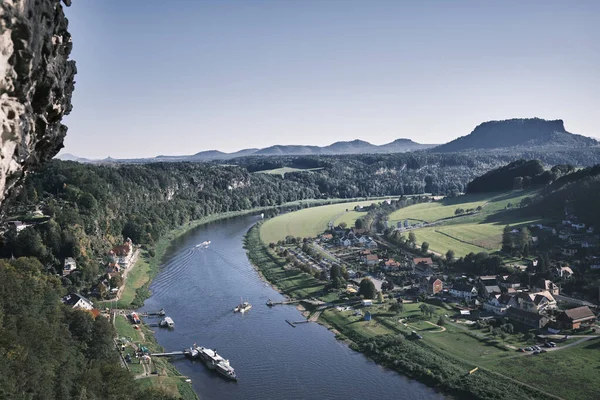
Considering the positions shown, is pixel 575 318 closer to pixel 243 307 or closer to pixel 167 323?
pixel 243 307

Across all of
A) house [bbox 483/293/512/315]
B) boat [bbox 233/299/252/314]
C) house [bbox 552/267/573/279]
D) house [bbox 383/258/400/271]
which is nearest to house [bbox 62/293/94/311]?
boat [bbox 233/299/252/314]

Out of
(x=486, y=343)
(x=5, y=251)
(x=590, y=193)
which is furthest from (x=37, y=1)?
(x=590, y=193)

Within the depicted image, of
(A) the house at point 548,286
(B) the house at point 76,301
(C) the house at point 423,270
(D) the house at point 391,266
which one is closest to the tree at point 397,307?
(C) the house at point 423,270

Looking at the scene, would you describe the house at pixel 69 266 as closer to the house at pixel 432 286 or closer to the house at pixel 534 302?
the house at pixel 432 286

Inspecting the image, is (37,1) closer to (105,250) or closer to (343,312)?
(343,312)

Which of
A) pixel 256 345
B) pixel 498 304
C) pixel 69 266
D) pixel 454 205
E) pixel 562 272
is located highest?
pixel 454 205

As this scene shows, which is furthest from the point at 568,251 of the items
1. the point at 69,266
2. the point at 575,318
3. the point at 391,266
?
the point at 69,266

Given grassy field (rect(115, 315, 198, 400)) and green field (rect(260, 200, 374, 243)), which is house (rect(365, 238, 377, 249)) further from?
grassy field (rect(115, 315, 198, 400))
